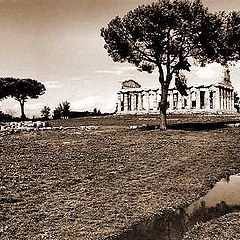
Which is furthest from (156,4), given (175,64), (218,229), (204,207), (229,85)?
(229,85)

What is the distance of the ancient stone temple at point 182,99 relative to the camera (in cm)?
10600

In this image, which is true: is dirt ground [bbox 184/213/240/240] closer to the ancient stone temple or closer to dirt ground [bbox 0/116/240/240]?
dirt ground [bbox 0/116/240/240]

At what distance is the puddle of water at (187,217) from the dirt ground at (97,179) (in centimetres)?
54

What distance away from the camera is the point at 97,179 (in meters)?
21.6

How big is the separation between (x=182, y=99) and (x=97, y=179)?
92.7 m

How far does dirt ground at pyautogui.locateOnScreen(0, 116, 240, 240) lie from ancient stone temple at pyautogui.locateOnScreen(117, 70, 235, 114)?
218 ft

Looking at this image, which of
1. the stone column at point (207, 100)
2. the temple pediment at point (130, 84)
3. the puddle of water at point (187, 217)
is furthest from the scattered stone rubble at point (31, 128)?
the temple pediment at point (130, 84)

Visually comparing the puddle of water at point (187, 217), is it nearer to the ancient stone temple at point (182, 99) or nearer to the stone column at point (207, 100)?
the ancient stone temple at point (182, 99)

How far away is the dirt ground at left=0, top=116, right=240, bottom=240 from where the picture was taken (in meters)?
14.9

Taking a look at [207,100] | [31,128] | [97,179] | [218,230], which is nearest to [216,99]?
[207,100]

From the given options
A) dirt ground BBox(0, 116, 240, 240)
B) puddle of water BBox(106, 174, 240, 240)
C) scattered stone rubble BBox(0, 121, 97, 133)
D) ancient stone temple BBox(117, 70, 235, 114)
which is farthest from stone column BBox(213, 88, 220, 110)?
puddle of water BBox(106, 174, 240, 240)

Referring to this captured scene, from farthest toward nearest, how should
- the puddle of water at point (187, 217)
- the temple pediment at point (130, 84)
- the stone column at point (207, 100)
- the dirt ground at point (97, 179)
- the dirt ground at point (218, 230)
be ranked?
the temple pediment at point (130, 84)
the stone column at point (207, 100)
the dirt ground at point (97, 179)
the puddle of water at point (187, 217)
the dirt ground at point (218, 230)

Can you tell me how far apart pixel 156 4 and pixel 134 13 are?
8.02 feet

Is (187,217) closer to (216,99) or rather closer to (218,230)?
(218,230)
